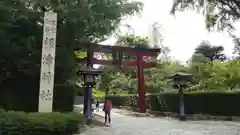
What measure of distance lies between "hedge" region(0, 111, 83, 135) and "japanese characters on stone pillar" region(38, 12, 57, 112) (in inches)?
41.8

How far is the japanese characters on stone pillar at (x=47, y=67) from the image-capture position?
11.7 metres

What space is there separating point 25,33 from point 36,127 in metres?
5.61

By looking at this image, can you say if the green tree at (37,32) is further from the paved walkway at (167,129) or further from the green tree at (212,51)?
the green tree at (212,51)

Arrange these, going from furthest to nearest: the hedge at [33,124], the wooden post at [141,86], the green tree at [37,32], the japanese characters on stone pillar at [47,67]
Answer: the wooden post at [141,86] → the green tree at [37,32] → the japanese characters on stone pillar at [47,67] → the hedge at [33,124]

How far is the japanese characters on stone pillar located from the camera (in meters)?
11.7

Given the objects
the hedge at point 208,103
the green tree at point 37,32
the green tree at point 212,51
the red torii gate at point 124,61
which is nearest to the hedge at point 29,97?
the green tree at point 37,32

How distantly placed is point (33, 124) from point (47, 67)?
2749mm

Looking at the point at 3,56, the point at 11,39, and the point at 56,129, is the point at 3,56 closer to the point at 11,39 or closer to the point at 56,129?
the point at 11,39

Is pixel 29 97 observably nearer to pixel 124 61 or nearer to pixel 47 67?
pixel 47 67

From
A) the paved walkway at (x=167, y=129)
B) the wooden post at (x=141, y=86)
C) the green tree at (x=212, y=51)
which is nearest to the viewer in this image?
the paved walkway at (x=167, y=129)

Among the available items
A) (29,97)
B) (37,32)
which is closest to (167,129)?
(29,97)

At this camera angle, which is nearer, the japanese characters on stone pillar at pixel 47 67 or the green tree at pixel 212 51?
the japanese characters on stone pillar at pixel 47 67

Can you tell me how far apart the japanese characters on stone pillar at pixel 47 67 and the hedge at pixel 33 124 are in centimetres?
106

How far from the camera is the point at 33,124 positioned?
33.0ft
